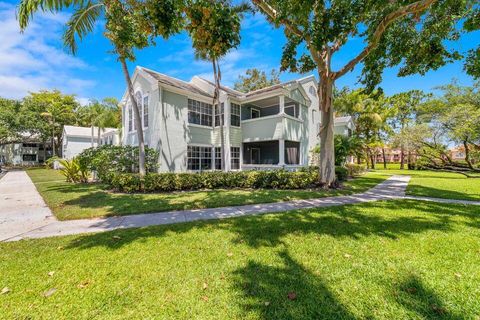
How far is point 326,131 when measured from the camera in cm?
1114

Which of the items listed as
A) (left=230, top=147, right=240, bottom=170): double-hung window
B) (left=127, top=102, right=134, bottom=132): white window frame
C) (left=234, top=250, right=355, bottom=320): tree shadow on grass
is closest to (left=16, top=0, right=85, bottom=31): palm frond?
(left=234, top=250, right=355, bottom=320): tree shadow on grass

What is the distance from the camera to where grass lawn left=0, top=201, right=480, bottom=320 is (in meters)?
2.61

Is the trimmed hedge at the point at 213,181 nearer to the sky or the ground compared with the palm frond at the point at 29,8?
nearer to the ground

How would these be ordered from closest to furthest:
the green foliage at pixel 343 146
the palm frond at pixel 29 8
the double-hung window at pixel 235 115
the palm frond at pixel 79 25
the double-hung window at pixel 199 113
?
the palm frond at pixel 29 8 → the palm frond at pixel 79 25 → the double-hung window at pixel 199 113 → the double-hung window at pixel 235 115 → the green foliage at pixel 343 146

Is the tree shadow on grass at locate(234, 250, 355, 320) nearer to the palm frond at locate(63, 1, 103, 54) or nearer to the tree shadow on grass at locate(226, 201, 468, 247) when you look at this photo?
the tree shadow on grass at locate(226, 201, 468, 247)

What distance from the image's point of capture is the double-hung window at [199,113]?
15355 millimetres

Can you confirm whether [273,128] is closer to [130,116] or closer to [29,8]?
Answer: [130,116]

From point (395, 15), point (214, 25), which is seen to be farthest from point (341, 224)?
point (395, 15)

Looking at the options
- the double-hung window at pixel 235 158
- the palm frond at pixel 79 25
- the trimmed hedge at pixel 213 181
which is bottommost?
the trimmed hedge at pixel 213 181

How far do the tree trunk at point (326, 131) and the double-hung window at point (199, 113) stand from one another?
27.1ft

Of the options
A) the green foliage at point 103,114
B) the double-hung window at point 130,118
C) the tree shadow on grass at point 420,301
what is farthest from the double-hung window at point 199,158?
the green foliage at point 103,114

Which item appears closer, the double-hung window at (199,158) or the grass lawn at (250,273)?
the grass lawn at (250,273)

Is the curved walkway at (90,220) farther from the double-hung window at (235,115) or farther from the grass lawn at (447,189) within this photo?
the double-hung window at (235,115)

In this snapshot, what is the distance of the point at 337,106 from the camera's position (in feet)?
102
